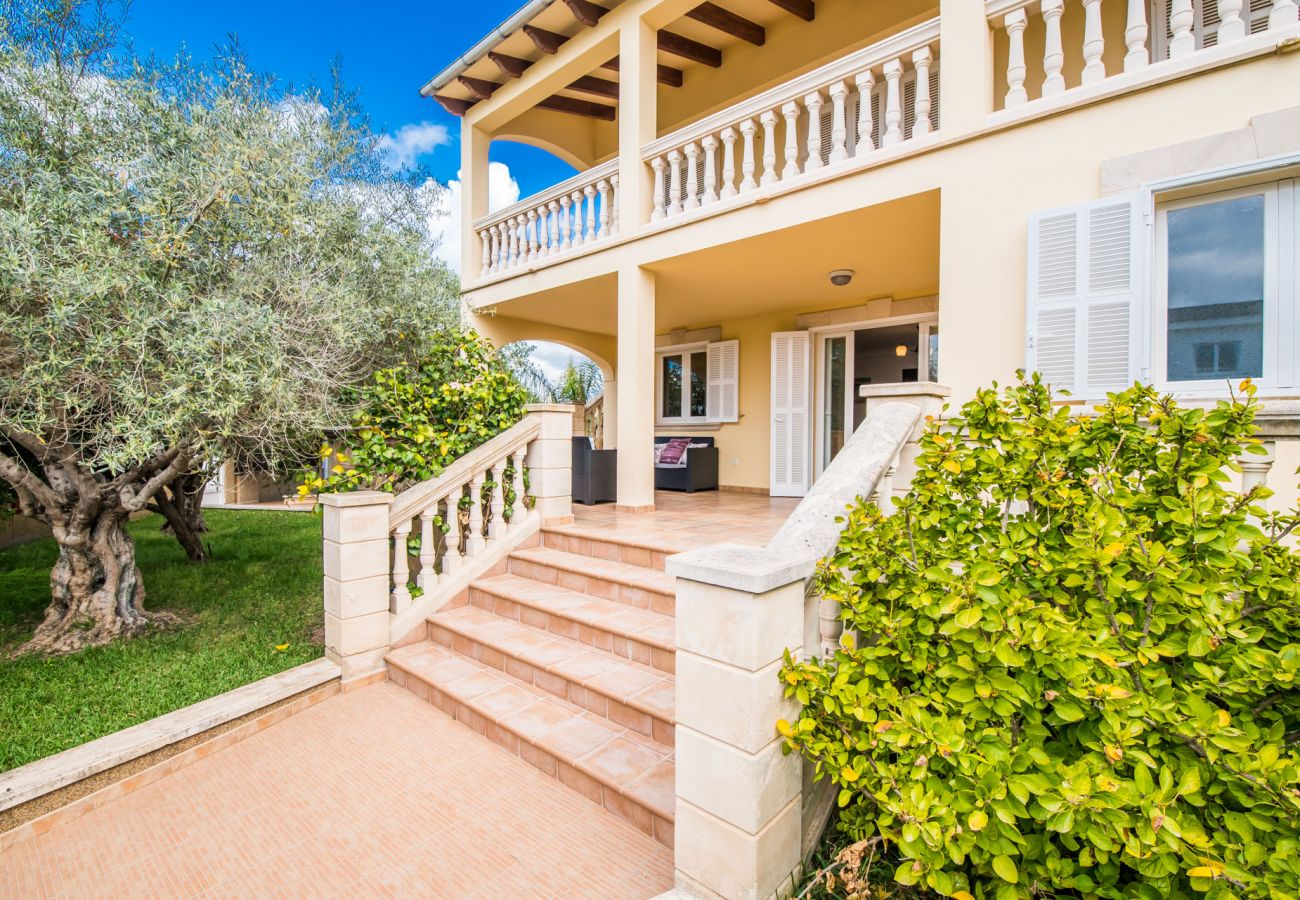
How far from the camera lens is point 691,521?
5.57m

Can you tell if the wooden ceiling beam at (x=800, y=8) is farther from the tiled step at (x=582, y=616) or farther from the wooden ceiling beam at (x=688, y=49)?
the tiled step at (x=582, y=616)

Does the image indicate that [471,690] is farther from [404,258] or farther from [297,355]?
[404,258]

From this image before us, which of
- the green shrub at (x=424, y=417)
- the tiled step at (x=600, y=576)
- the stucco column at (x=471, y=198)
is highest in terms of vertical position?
the stucco column at (x=471, y=198)

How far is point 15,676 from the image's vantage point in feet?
11.4

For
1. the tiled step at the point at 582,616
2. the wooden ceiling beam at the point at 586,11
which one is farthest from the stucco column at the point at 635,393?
the wooden ceiling beam at the point at 586,11

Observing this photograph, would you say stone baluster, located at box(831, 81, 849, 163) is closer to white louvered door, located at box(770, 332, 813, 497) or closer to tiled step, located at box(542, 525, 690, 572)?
white louvered door, located at box(770, 332, 813, 497)

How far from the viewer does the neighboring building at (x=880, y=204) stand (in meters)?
3.35

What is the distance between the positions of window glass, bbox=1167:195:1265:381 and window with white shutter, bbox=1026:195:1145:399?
0.81ft

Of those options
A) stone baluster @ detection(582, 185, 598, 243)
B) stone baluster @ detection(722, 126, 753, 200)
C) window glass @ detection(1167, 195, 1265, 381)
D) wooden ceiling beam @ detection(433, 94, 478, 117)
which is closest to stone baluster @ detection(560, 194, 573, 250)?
stone baluster @ detection(582, 185, 598, 243)

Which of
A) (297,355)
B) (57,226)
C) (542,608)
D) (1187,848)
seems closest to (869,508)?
(1187,848)

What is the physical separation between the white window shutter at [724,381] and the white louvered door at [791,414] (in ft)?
2.82

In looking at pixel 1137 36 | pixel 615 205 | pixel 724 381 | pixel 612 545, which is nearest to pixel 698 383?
pixel 724 381

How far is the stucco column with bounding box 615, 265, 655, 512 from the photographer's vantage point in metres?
6.19

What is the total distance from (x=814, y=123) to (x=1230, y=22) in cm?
260
